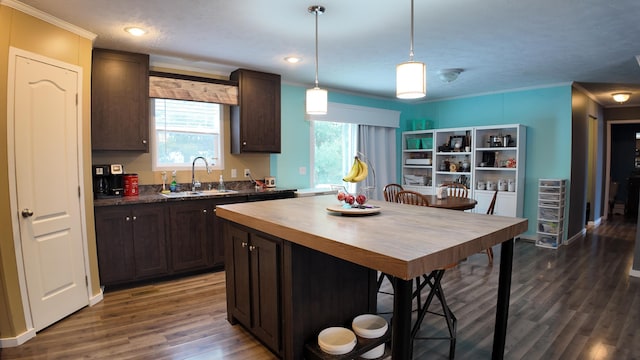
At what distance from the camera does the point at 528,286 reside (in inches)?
140

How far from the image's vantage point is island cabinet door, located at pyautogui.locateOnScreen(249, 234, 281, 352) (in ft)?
7.07

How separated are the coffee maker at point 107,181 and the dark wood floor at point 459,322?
972 millimetres

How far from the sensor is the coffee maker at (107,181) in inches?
136

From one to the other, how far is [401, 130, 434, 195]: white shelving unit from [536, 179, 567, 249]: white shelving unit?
173 cm

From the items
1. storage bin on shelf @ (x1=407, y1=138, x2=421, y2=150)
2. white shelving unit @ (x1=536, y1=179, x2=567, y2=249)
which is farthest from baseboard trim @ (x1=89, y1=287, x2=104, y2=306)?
white shelving unit @ (x1=536, y1=179, x2=567, y2=249)

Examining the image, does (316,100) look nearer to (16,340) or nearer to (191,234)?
(191,234)

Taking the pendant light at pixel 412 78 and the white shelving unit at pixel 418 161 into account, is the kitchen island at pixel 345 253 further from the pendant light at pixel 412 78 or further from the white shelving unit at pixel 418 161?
the white shelving unit at pixel 418 161

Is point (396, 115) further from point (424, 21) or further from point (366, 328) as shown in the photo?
point (366, 328)

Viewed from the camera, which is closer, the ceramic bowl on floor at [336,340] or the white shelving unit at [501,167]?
the ceramic bowl on floor at [336,340]

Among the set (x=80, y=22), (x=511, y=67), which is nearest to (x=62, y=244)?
(x=80, y=22)

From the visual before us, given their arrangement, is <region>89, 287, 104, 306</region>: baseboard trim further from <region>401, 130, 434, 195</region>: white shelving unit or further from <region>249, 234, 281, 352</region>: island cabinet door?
<region>401, 130, 434, 195</region>: white shelving unit

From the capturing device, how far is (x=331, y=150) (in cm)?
579

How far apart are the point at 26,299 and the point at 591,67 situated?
5.97m

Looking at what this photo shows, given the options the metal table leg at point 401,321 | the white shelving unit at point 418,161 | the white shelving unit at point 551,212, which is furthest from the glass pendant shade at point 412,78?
the white shelving unit at point 418,161
